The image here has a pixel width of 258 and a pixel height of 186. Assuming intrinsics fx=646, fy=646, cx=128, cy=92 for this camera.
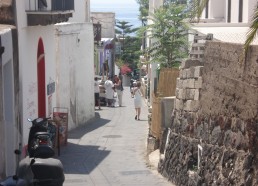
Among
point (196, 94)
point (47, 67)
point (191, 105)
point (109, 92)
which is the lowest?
point (109, 92)

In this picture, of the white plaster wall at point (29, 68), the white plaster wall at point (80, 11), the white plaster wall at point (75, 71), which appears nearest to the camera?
the white plaster wall at point (29, 68)

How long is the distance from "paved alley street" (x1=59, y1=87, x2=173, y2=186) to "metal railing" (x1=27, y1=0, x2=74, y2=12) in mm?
4046

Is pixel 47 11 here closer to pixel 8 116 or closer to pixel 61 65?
pixel 8 116

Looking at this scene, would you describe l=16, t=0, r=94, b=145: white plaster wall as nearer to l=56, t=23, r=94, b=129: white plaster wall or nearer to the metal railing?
l=56, t=23, r=94, b=129: white plaster wall

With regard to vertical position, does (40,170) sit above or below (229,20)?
below

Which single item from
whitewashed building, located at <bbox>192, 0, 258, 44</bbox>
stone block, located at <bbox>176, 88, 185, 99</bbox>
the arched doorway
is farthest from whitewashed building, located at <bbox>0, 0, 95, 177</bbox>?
whitewashed building, located at <bbox>192, 0, 258, 44</bbox>

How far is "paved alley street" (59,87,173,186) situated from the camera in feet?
47.3

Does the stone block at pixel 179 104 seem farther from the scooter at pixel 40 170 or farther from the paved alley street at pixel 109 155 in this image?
Answer: the scooter at pixel 40 170

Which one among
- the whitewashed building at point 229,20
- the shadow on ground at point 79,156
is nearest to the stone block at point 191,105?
the whitewashed building at point 229,20

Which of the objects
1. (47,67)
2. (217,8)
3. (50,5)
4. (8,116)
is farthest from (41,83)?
(217,8)

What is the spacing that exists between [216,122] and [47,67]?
8747mm

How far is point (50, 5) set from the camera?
1783 centimetres

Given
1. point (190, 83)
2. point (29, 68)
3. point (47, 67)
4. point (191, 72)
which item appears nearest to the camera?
point (191, 72)

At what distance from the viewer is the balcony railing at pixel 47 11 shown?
629 inches
